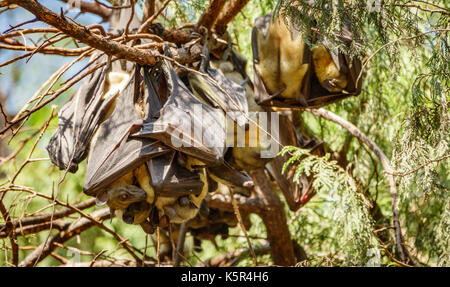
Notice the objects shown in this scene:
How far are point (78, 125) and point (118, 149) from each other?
37cm

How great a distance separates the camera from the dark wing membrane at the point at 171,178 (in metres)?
2.22

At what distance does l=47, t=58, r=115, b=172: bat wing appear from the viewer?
254 centimetres

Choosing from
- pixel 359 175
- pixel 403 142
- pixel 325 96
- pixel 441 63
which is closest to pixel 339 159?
pixel 359 175

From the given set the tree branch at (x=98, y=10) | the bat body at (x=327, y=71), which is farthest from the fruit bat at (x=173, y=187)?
the tree branch at (x=98, y=10)

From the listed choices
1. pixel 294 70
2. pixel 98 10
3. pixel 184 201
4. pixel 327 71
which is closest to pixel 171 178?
pixel 184 201

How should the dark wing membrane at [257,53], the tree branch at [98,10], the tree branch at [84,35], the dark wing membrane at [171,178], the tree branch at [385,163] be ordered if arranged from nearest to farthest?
the tree branch at [84,35], the dark wing membrane at [171,178], the tree branch at [385,163], the dark wing membrane at [257,53], the tree branch at [98,10]

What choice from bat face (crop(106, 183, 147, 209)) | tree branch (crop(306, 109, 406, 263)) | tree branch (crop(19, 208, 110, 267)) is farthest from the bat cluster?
tree branch (crop(19, 208, 110, 267))

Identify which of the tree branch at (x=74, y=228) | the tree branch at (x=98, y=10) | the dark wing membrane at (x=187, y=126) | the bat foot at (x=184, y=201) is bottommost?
the tree branch at (x=74, y=228)

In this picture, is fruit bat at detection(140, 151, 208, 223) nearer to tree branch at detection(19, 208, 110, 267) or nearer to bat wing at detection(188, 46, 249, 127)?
bat wing at detection(188, 46, 249, 127)

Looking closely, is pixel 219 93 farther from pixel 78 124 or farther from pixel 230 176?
pixel 78 124

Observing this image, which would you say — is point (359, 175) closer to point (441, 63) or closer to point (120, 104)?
point (441, 63)

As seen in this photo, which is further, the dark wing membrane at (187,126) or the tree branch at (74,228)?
the tree branch at (74,228)

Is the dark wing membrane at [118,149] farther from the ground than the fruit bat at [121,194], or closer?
farther from the ground

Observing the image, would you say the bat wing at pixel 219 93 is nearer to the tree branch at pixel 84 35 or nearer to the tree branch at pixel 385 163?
the tree branch at pixel 84 35
